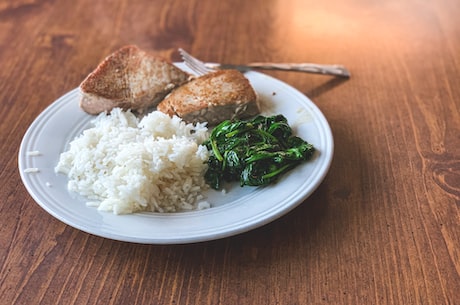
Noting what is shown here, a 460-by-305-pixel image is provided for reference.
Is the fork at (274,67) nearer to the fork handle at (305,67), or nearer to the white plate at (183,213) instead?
the fork handle at (305,67)

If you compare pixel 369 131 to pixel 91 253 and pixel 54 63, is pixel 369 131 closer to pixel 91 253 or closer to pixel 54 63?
pixel 91 253

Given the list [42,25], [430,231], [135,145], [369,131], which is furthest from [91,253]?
[42,25]

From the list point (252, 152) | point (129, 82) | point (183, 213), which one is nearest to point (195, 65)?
point (129, 82)

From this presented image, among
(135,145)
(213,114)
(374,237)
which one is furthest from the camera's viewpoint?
(213,114)

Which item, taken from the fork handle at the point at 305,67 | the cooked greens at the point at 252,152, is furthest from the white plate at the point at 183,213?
the fork handle at the point at 305,67

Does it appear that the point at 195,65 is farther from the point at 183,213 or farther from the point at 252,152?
the point at 183,213

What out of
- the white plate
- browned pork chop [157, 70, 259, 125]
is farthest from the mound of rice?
browned pork chop [157, 70, 259, 125]
